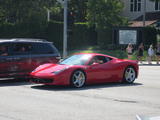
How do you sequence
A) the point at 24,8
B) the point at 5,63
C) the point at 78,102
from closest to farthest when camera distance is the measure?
the point at 78,102 < the point at 5,63 < the point at 24,8

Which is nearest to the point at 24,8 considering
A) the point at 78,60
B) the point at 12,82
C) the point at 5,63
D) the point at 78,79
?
the point at 12,82

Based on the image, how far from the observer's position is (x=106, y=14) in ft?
154

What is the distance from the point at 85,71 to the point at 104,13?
34.2 metres

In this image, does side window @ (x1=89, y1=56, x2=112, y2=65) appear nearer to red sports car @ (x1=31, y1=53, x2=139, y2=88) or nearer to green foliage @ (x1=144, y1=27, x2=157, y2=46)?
red sports car @ (x1=31, y1=53, x2=139, y2=88)

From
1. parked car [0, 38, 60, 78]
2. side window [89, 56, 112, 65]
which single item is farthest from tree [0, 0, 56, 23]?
side window [89, 56, 112, 65]

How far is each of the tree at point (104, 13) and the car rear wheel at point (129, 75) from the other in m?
32.1

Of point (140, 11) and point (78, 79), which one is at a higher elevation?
point (140, 11)

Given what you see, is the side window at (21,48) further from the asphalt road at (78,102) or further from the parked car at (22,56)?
the asphalt road at (78,102)

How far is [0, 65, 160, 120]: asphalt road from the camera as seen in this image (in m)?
8.57

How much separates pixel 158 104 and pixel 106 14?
1472 inches

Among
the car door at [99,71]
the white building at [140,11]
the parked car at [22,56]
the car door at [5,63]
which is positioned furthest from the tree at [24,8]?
the car door at [99,71]

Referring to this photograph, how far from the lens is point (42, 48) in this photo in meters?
15.8

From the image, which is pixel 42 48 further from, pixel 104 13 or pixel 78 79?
pixel 104 13

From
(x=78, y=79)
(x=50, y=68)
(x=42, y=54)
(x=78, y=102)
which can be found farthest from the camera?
(x=42, y=54)
